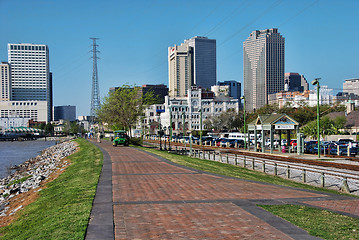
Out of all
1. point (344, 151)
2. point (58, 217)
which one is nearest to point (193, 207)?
point (58, 217)

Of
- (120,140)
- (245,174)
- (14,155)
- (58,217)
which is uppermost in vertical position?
(120,140)

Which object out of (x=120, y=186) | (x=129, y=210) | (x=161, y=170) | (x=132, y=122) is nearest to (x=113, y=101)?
(x=132, y=122)

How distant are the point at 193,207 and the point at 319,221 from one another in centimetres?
360

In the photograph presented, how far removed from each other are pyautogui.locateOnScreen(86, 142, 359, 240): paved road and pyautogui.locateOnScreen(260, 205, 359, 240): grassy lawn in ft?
1.12

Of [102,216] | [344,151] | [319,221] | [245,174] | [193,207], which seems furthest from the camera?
[344,151]

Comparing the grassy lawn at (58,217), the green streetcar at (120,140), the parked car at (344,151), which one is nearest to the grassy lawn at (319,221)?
the grassy lawn at (58,217)

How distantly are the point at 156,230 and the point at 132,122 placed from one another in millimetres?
51181

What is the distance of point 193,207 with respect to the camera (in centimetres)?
1129

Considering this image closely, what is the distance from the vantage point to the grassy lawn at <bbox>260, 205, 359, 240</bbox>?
8.78 metres

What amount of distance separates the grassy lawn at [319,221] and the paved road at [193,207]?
1.12 feet

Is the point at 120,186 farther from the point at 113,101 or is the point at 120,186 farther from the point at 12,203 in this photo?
the point at 113,101

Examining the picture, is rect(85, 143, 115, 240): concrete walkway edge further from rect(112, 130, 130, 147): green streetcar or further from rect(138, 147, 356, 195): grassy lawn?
rect(112, 130, 130, 147): green streetcar

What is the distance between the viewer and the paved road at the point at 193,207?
8.80 metres

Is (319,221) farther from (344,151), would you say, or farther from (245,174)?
(344,151)
